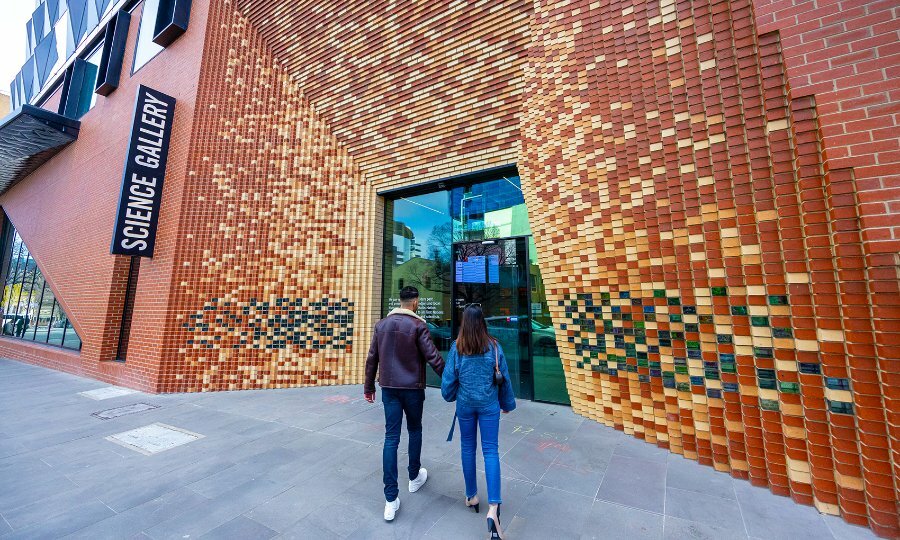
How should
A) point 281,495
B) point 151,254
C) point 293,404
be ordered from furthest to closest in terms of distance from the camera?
1. point 151,254
2. point 293,404
3. point 281,495

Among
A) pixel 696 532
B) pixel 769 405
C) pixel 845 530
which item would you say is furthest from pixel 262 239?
pixel 845 530

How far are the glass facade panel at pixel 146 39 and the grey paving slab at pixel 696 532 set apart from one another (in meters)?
13.5

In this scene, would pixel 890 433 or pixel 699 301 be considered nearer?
pixel 890 433

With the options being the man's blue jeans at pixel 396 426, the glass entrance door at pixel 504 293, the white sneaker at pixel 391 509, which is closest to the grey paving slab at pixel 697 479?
the man's blue jeans at pixel 396 426

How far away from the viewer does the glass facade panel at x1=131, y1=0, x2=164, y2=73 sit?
9.20m

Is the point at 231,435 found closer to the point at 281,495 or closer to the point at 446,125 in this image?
the point at 281,495

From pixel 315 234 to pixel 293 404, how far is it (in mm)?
3441

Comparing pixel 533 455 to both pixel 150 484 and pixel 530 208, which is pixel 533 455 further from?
pixel 150 484

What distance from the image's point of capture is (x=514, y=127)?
5.88m

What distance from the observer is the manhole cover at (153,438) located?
4164 millimetres

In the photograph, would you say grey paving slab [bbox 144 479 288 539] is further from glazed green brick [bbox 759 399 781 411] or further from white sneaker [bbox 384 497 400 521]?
glazed green brick [bbox 759 399 781 411]

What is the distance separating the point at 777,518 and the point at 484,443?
2.35 meters

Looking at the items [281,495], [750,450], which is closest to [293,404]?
[281,495]

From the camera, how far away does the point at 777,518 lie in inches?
105
